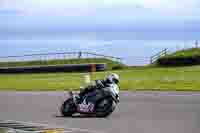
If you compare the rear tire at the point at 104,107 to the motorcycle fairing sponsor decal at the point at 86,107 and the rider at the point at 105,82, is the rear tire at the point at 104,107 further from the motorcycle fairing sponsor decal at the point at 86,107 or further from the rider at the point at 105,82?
the rider at the point at 105,82

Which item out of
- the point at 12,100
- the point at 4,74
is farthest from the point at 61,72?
the point at 12,100

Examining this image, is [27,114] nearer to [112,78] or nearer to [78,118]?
[78,118]

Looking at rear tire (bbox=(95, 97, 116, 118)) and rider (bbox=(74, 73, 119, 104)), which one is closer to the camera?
rider (bbox=(74, 73, 119, 104))

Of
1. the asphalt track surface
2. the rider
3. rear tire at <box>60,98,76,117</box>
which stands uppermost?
the rider

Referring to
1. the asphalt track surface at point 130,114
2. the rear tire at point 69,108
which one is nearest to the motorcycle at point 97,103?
the rear tire at point 69,108

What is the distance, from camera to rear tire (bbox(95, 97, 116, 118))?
672 inches

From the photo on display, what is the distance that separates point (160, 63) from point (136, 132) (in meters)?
40.8

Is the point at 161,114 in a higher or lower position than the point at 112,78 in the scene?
lower

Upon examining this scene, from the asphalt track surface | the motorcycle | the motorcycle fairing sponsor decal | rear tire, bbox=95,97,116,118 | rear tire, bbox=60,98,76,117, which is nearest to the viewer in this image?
the asphalt track surface

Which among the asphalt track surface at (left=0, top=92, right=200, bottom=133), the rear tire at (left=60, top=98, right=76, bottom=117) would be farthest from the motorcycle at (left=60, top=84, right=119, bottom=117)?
the asphalt track surface at (left=0, top=92, right=200, bottom=133)

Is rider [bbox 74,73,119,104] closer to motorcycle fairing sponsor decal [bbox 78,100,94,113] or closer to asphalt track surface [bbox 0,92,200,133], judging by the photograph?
motorcycle fairing sponsor decal [bbox 78,100,94,113]

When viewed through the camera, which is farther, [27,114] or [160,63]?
[160,63]

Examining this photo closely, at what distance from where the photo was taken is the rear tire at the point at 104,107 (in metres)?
17.1

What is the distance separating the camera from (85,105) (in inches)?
687
